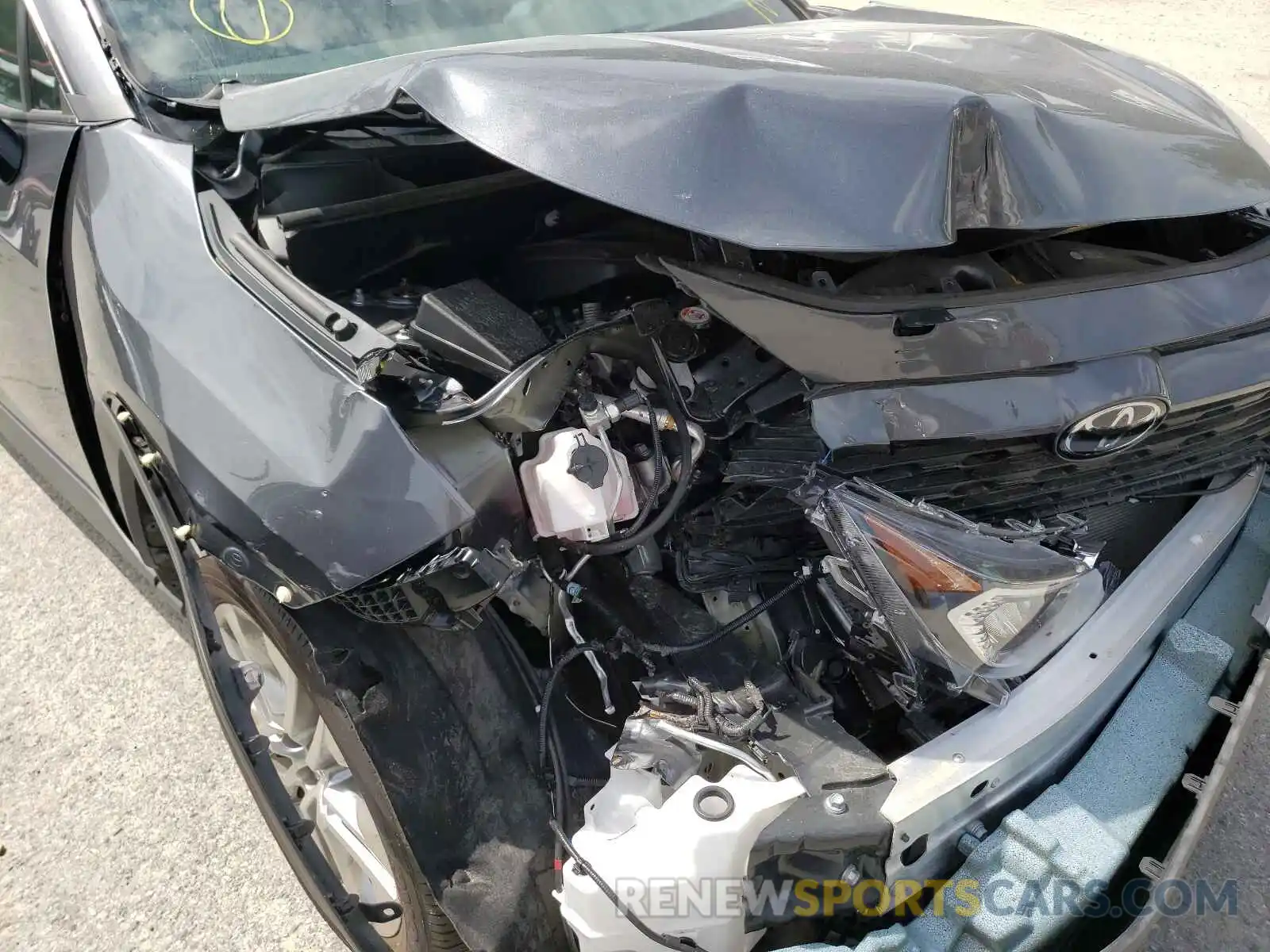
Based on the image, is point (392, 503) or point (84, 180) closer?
point (392, 503)

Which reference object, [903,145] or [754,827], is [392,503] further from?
[903,145]

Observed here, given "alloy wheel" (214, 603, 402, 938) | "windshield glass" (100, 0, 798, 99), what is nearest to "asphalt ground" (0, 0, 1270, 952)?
"alloy wheel" (214, 603, 402, 938)

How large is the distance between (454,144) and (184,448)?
33.1 inches

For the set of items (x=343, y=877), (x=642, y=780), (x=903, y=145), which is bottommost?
(x=343, y=877)

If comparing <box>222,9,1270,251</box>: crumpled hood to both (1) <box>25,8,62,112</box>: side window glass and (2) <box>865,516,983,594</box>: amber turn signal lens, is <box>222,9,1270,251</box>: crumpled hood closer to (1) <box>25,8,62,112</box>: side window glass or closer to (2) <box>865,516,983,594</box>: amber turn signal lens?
(2) <box>865,516,983,594</box>: amber turn signal lens

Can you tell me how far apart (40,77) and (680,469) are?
5.37 feet

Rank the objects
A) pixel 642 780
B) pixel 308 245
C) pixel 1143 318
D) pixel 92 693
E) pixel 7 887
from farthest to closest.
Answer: pixel 92 693 → pixel 7 887 → pixel 308 245 → pixel 1143 318 → pixel 642 780

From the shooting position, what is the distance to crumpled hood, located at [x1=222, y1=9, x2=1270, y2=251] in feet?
4.31

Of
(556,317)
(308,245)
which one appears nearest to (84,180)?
(308,245)

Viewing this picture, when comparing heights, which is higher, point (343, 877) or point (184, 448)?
point (184, 448)

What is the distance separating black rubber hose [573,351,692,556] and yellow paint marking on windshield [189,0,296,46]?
1.26 meters

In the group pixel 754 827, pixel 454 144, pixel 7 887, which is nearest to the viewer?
pixel 754 827

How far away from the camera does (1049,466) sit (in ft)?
5.03

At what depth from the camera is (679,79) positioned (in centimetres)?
141
